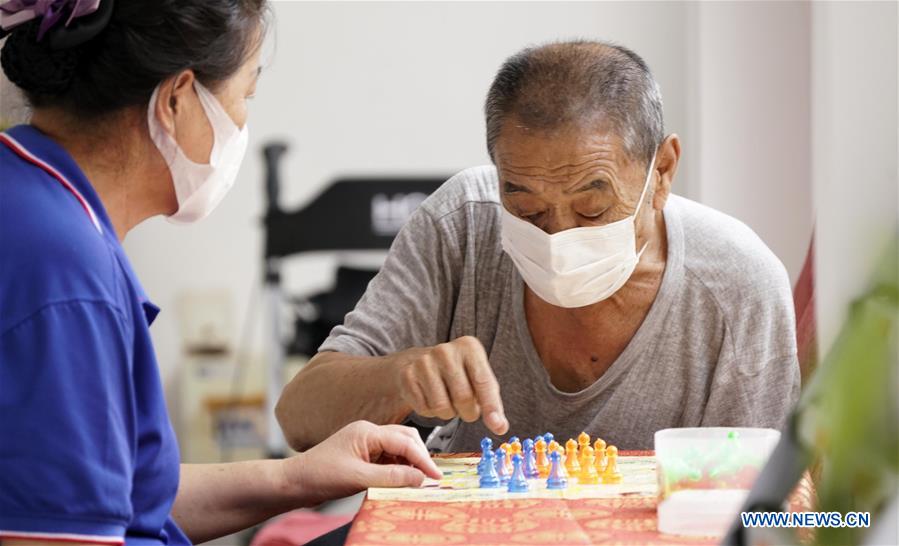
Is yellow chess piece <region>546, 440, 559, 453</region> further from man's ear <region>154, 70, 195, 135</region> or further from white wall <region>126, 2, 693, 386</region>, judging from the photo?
white wall <region>126, 2, 693, 386</region>

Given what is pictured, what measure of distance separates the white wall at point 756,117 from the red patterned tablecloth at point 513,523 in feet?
10.0

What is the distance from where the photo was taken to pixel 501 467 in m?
1.36

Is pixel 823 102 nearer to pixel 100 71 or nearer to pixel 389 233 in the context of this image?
pixel 100 71

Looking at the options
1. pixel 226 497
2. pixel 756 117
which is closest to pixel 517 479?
pixel 226 497

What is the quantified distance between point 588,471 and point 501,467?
109 millimetres

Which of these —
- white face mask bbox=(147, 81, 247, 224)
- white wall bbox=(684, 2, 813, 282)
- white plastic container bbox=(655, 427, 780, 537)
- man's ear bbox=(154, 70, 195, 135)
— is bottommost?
white wall bbox=(684, 2, 813, 282)

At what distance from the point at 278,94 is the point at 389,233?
1137 mm

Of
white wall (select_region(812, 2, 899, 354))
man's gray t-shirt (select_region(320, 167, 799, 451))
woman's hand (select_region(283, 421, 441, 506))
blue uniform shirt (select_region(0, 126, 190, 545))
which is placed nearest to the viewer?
white wall (select_region(812, 2, 899, 354))

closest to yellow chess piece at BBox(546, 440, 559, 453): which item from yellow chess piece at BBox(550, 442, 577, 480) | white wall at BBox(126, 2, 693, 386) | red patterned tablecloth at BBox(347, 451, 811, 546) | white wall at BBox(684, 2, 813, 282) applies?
yellow chess piece at BBox(550, 442, 577, 480)

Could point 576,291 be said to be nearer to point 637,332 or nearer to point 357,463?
point 637,332

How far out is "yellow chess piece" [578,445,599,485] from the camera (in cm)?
132

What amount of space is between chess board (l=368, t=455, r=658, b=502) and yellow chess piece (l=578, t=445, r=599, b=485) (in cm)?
1

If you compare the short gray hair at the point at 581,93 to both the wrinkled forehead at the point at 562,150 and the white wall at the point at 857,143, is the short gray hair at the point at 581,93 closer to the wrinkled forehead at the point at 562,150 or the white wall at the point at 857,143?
the wrinkled forehead at the point at 562,150

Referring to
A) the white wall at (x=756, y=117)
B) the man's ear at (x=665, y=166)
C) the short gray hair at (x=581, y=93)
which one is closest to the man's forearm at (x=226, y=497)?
the short gray hair at (x=581, y=93)
